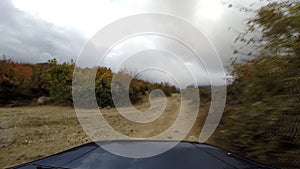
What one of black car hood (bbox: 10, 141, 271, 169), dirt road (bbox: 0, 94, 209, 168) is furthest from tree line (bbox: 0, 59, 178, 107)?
black car hood (bbox: 10, 141, 271, 169)

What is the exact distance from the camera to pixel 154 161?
75.4 inches

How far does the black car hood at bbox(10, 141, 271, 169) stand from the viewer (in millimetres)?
1867

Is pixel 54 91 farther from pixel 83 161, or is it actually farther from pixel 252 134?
pixel 83 161

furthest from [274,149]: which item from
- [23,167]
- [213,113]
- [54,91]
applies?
[54,91]

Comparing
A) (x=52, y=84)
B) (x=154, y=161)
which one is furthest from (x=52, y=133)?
(x=52, y=84)

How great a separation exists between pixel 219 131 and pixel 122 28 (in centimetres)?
304

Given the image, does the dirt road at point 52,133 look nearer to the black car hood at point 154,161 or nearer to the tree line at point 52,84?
the black car hood at point 154,161

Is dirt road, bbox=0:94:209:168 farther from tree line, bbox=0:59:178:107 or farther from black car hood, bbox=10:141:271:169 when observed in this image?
tree line, bbox=0:59:178:107

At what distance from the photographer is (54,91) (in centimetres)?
1627

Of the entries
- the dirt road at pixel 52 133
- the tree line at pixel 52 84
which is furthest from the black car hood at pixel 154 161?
the tree line at pixel 52 84

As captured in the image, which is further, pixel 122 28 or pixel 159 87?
pixel 159 87

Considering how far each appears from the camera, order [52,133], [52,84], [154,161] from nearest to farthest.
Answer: [154,161]
[52,133]
[52,84]

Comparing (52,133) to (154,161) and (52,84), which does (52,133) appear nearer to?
(154,161)

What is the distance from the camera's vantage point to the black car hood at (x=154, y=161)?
6.13ft
